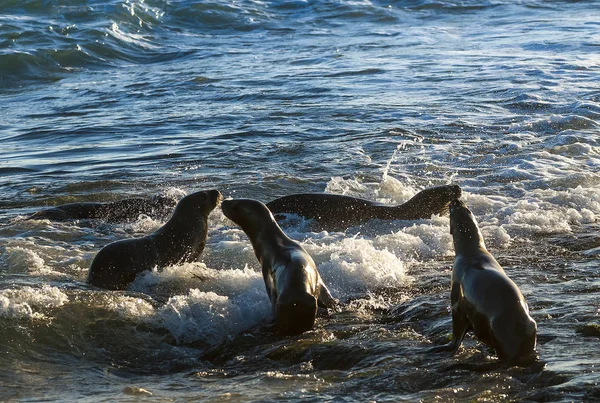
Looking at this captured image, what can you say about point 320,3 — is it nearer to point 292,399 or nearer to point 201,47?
point 201,47

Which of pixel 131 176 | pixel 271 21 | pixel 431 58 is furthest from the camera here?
→ pixel 271 21

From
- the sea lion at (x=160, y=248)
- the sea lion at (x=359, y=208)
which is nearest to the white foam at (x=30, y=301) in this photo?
the sea lion at (x=160, y=248)

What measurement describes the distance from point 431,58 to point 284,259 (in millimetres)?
14827

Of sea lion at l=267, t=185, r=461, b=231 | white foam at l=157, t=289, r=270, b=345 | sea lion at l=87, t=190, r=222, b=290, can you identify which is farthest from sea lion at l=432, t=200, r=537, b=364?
sea lion at l=267, t=185, r=461, b=231

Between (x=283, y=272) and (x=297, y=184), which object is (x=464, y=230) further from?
(x=297, y=184)

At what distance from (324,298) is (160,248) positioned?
1694 millimetres

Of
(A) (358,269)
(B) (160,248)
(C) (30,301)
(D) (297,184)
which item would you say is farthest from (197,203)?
→ (D) (297,184)

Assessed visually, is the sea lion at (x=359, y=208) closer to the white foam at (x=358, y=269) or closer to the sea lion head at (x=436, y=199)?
the sea lion head at (x=436, y=199)

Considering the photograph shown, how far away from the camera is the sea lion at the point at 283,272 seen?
19.4ft

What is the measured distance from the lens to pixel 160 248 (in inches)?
297

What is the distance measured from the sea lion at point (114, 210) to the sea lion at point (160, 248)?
5.45 ft

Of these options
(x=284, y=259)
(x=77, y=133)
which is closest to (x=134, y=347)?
(x=284, y=259)

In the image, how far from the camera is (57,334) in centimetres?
607

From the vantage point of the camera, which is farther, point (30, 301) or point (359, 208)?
point (359, 208)
